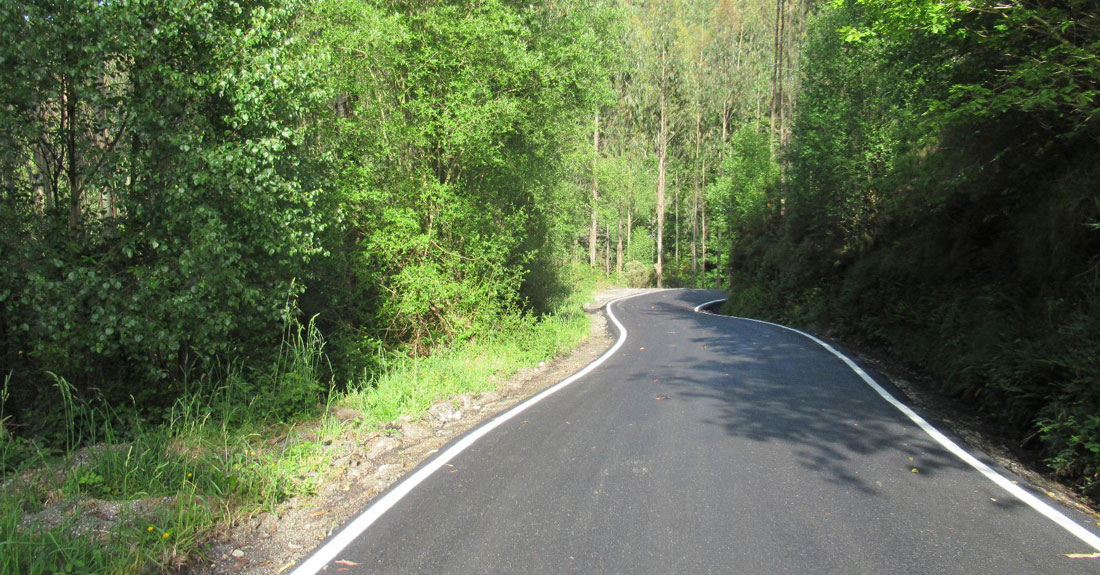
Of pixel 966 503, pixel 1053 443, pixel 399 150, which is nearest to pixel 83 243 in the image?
pixel 399 150

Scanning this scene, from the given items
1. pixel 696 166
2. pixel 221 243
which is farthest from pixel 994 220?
pixel 696 166

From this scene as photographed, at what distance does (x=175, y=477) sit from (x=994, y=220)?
487 inches

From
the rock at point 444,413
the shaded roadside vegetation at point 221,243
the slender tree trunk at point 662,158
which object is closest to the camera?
the shaded roadside vegetation at point 221,243

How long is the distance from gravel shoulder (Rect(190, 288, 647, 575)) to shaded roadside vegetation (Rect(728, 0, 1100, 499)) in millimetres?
5915

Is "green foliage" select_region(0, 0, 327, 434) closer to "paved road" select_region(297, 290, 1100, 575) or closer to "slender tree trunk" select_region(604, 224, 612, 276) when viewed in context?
"paved road" select_region(297, 290, 1100, 575)

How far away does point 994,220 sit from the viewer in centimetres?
1070

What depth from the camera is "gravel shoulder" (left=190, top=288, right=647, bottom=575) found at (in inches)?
154

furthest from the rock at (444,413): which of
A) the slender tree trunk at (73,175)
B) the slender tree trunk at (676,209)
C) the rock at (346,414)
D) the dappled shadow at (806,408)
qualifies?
the slender tree trunk at (676,209)

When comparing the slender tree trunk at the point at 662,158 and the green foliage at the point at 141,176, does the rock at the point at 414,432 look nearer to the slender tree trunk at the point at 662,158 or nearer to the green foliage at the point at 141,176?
the green foliage at the point at 141,176

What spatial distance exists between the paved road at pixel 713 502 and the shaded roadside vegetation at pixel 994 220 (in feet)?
5.59

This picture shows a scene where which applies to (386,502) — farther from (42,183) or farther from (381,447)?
(42,183)

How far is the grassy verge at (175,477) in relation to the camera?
355 cm

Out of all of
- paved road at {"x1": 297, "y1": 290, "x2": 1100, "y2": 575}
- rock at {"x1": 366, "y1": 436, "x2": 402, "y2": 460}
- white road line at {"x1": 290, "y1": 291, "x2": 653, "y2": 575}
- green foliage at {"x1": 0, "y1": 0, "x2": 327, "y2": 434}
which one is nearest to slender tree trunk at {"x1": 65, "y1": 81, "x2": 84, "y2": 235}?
Result: green foliage at {"x1": 0, "y1": 0, "x2": 327, "y2": 434}

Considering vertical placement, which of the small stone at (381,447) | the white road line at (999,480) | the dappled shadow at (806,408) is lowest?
the small stone at (381,447)
